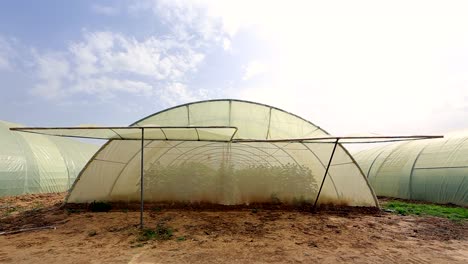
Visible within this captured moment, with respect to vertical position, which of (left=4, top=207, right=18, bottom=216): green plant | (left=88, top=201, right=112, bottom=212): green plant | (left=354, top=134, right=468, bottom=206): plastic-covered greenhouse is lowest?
(left=4, top=207, right=18, bottom=216): green plant

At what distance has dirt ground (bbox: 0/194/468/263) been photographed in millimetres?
5926

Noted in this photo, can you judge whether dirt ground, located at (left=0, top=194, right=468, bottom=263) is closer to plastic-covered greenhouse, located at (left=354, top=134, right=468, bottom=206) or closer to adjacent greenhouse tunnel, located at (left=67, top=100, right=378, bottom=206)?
adjacent greenhouse tunnel, located at (left=67, top=100, right=378, bottom=206)

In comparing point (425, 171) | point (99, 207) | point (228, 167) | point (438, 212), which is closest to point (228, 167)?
point (228, 167)

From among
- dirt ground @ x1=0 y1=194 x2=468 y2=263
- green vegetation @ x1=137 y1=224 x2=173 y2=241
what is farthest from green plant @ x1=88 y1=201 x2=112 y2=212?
green vegetation @ x1=137 y1=224 x2=173 y2=241

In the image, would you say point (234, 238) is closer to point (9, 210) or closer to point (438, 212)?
point (438, 212)

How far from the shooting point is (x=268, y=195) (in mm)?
11406

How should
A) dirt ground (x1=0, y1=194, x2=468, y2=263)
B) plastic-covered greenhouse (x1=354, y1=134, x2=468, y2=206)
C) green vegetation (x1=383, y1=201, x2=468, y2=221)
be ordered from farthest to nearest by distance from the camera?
plastic-covered greenhouse (x1=354, y1=134, x2=468, y2=206) → green vegetation (x1=383, y1=201, x2=468, y2=221) → dirt ground (x1=0, y1=194, x2=468, y2=263)

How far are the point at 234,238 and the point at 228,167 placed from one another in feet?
14.1

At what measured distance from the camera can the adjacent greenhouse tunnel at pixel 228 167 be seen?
1115 centimetres

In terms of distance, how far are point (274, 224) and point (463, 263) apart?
4.37m

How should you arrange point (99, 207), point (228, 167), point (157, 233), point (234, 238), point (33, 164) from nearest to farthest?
point (234, 238) → point (157, 233) → point (99, 207) → point (228, 167) → point (33, 164)

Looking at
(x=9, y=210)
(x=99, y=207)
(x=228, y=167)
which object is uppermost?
(x=228, y=167)

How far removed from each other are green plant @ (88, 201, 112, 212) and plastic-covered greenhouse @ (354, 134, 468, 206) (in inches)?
531

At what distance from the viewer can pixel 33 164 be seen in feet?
52.5
